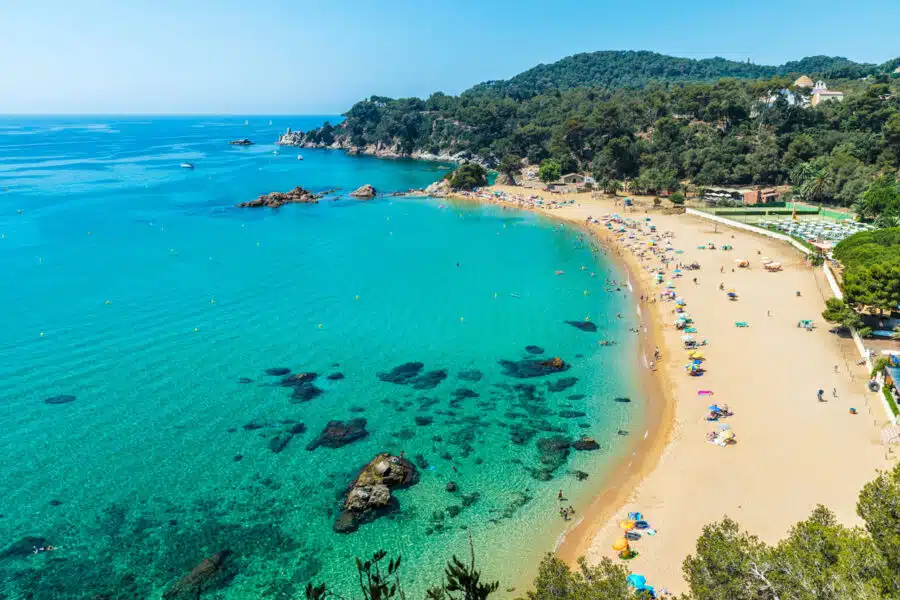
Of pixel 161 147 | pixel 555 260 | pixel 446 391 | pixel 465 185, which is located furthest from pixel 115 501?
pixel 161 147

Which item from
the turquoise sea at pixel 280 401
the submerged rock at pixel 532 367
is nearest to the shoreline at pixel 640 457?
the turquoise sea at pixel 280 401

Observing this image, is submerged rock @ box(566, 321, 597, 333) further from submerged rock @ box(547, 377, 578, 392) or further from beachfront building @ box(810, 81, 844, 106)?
beachfront building @ box(810, 81, 844, 106)

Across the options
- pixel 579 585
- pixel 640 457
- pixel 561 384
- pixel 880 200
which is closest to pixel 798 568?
pixel 579 585

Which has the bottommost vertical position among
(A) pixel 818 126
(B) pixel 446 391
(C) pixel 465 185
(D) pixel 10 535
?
(D) pixel 10 535

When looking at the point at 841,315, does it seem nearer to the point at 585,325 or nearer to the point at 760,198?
the point at 585,325

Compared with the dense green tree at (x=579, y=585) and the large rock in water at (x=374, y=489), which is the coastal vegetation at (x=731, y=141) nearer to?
the large rock in water at (x=374, y=489)

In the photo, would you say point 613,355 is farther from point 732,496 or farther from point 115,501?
point 115,501

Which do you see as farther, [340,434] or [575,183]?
[575,183]
